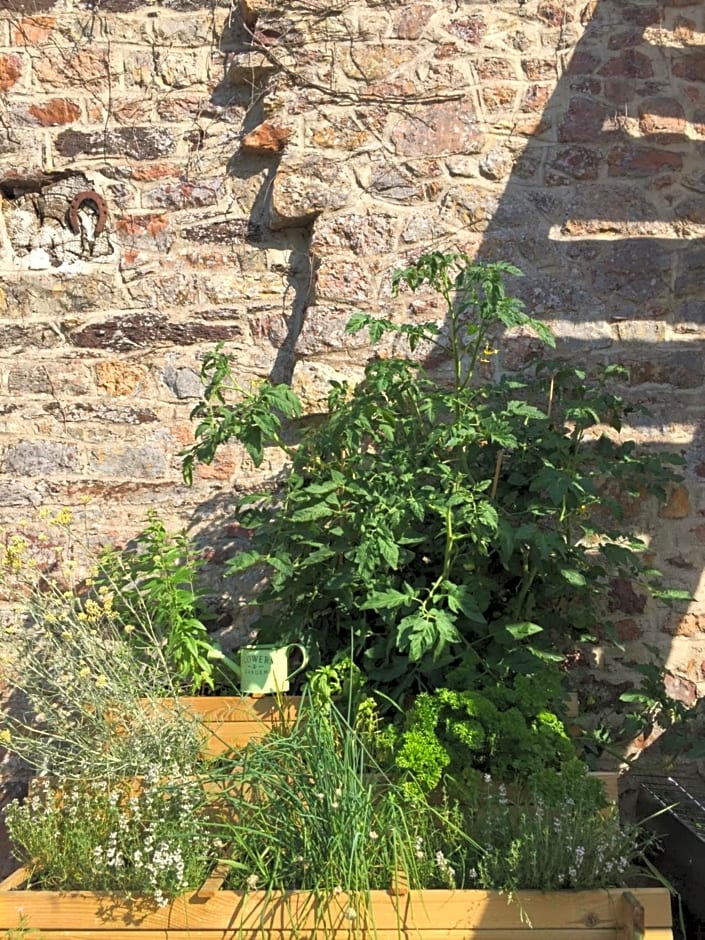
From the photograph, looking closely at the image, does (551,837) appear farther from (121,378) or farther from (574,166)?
(574,166)

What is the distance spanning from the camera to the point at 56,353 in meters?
3.98

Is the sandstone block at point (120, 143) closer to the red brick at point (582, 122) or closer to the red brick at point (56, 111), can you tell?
the red brick at point (56, 111)

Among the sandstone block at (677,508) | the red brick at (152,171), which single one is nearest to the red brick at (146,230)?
the red brick at (152,171)

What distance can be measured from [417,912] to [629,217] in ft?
8.61

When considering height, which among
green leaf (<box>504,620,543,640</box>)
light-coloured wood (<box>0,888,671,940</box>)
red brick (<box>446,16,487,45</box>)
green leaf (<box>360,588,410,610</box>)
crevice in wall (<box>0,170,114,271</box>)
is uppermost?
red brick (<box>446,16,487,45</box>)

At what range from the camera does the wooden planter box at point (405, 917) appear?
→ 2535 millimetres

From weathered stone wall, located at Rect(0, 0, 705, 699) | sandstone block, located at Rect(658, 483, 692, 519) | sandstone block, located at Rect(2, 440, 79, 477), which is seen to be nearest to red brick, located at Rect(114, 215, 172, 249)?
weathered stone wall, located at Rect(0, 0, 705, 699)

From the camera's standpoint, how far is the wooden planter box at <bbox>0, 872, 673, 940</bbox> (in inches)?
99.8

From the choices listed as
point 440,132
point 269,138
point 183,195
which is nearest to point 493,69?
point 440,132

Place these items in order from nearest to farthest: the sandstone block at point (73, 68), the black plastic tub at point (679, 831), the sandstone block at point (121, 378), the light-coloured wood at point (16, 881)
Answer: the light-coloured wood at point (16, 881)
the black plastic tub at point (679, 831)
the sandstone block at point (121, 378)
the sandstone block at point (73, 68)

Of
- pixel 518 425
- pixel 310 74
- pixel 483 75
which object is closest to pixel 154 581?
pixel 518 425

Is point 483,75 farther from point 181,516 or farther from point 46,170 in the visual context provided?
point 181,516

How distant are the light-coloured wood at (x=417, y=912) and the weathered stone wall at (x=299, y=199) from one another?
5.04 feet

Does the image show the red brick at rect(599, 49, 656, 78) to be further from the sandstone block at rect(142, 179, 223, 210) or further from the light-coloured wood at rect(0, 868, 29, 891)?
the light-coloured wood at rect(0, 868, 29, 891)
